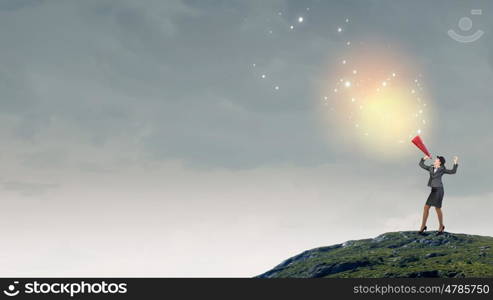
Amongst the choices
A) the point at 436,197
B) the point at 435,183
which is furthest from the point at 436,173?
the point at 436,197

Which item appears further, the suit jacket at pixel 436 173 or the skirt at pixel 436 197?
the skirt at pixel 436 197

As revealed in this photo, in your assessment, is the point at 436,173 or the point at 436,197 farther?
the point at 436,197

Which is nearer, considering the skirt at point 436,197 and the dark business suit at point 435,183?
the dark business suit at point 435,183

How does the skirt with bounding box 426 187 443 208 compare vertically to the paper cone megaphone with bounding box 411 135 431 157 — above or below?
below

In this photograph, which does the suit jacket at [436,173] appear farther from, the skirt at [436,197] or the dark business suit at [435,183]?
the skirt at [436,197]

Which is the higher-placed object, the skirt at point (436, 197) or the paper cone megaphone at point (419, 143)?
the paper cone megaphone at point (419, 143)

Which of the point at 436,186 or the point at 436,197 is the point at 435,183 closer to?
the point at 436,186

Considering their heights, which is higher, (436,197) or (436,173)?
(436,173)

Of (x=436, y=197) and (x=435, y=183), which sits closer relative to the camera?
(x=435, y=183)

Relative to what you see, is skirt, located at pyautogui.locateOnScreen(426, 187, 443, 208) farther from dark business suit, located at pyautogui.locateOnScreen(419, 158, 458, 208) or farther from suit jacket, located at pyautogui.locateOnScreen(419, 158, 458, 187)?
suit jacket, located at pyautogui.locateOnScreen(419, 158, 458, 187)

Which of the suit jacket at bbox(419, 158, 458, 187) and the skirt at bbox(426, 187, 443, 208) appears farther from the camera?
the skirt at bbox(426, 187, 443, 208)

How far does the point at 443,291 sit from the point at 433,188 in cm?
637

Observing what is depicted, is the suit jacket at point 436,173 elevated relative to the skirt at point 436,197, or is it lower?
elevated

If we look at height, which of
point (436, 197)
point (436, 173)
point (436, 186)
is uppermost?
point (436, 173)
